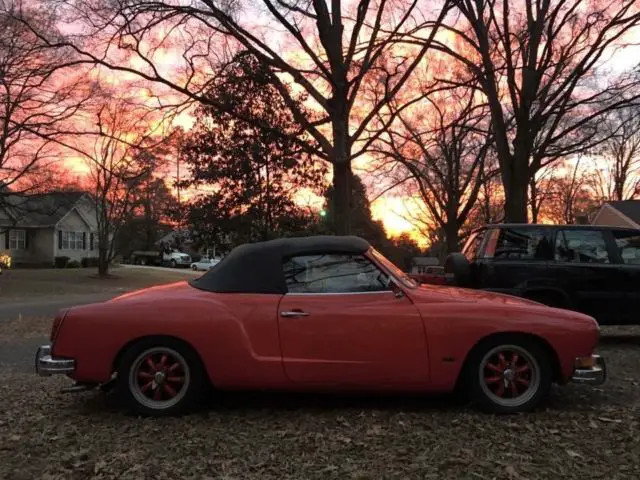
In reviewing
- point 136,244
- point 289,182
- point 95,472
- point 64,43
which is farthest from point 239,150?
point 136,244

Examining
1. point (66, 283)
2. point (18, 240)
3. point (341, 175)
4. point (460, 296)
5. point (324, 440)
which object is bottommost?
point (324, 440)

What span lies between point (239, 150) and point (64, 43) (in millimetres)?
8400

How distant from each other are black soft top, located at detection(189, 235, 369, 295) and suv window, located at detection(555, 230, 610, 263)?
4.38 m

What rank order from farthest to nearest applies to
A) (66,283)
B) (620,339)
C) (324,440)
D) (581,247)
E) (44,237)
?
1. (44,237)
2. (66,283)
3. (620,339)
4. (581,247)
5. (324,440)

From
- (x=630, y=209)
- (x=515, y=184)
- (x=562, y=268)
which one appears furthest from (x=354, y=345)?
(x=630, y=209)

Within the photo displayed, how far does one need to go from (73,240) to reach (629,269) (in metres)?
53.6

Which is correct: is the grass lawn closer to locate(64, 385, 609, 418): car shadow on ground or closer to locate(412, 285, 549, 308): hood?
locate(64, 385, 609, 418): car shadow on ground

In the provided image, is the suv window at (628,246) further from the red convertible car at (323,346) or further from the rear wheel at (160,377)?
the rear wheel at (160,377)

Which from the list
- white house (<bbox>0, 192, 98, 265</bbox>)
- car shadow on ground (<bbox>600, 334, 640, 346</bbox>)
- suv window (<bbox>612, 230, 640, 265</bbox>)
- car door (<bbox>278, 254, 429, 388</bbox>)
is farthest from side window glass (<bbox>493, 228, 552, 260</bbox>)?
white house (<bbox>0, 192, 98, 265</bbox>)

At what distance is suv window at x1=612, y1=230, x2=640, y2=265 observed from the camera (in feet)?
28.6

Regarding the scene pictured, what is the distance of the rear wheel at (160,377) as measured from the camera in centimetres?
505

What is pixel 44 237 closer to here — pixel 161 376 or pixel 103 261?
pixel 103 261

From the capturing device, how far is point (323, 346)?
501 cm

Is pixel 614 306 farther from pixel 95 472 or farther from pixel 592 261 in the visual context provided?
pixel 95 472
